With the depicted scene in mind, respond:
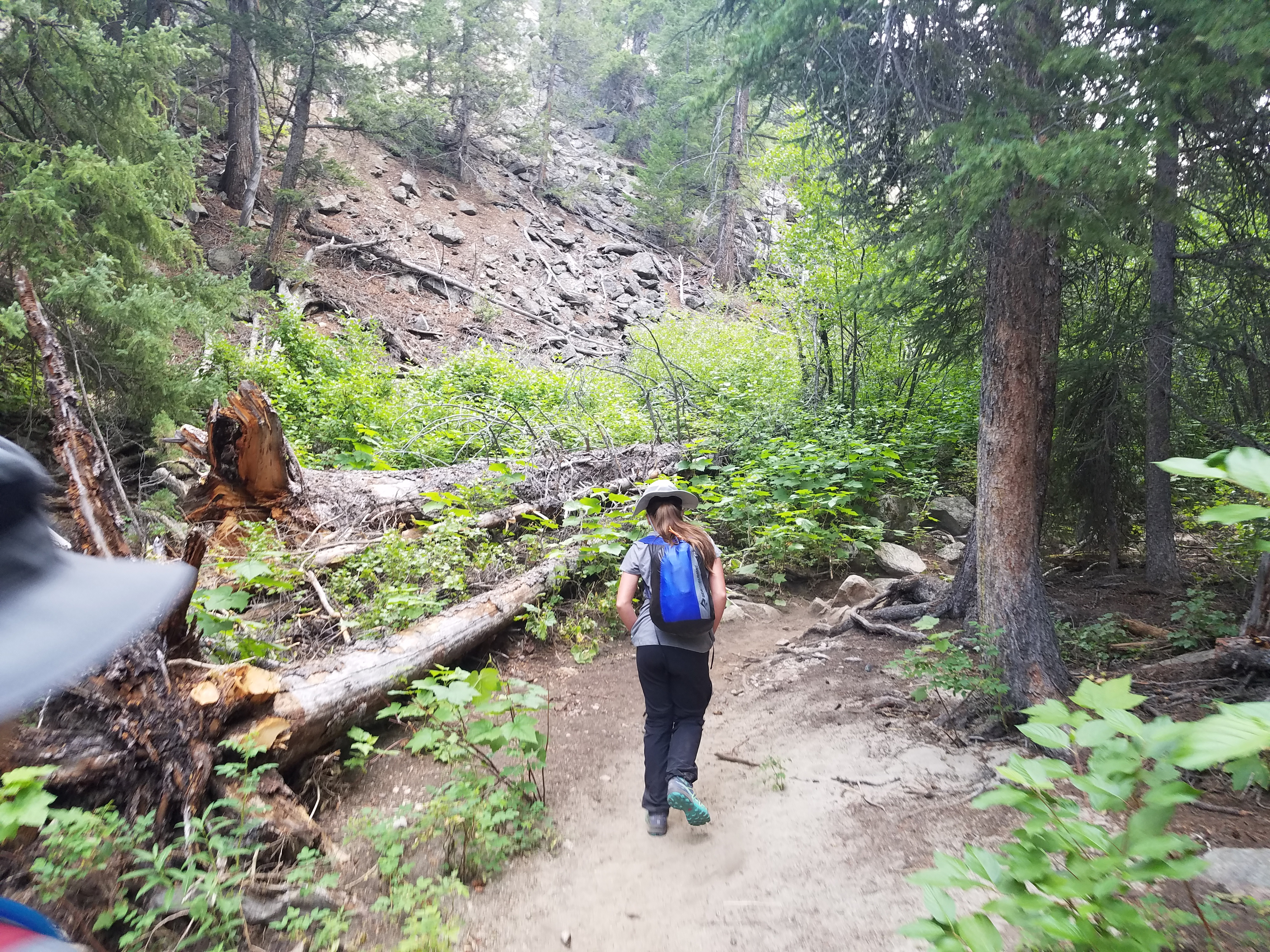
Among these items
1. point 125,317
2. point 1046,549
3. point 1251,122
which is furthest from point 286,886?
point 1046,549

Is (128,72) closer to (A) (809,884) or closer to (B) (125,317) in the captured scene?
(B) (125,317)

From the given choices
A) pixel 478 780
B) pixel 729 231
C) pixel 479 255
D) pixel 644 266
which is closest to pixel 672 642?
pixel 478 780

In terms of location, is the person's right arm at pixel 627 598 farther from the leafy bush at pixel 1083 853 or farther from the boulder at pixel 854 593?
the boulder at pixel 854 593

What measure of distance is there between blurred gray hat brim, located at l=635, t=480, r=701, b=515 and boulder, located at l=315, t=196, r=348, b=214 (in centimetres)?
1992

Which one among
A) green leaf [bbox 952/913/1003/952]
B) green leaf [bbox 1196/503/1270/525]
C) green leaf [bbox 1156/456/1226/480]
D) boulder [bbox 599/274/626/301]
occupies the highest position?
boulder [bbox 599/274/626/301]

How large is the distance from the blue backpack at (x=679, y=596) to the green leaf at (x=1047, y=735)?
2.08 m

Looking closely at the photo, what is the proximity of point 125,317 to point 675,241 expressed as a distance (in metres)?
24.9

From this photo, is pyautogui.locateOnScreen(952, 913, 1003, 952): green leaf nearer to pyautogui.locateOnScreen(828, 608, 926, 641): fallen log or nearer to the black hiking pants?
the black hiking pants

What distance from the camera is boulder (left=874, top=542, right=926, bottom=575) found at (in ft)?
27.3

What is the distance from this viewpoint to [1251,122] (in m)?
4.28

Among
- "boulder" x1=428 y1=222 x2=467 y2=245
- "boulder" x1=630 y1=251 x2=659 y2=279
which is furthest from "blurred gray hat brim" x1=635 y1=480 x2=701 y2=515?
"boulder" x1=630 y1=251 x2=659 y2=279

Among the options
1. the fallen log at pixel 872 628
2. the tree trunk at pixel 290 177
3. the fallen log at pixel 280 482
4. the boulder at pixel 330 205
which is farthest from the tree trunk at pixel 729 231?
the fallen log at pixel 872 628

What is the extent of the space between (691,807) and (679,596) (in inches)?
47.1

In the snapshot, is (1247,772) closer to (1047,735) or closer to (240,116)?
(1047,735)
